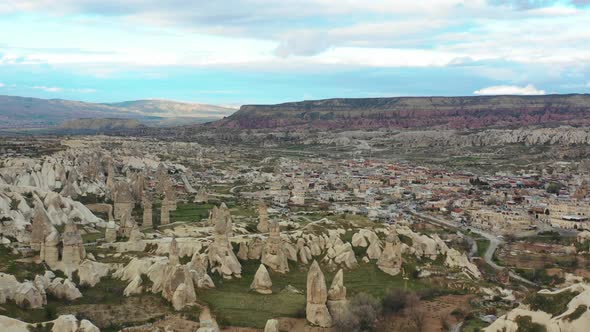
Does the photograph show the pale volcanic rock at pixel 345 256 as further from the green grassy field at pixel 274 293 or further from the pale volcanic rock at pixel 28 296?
the pale volcanic rock at pixel 28 296

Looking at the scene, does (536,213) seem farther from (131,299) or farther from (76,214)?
Answer: (131,299)

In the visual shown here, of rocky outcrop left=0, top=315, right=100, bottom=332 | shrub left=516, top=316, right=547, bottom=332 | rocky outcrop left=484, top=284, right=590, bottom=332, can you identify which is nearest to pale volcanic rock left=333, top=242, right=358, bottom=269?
rocky outcrop left=484, top=284, right=590, bottom=332

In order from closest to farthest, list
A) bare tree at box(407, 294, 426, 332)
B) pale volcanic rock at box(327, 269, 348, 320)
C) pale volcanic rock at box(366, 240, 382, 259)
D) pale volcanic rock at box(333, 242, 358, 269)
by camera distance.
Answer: pale volcanic rock at box(327, 269, 348, 320)
bare tree at box(407, 294, 426, 332)
pale volcanic rock at box(333, 242, 358, 269)
pale volcanic rock at box(366, 240, 382, 259)

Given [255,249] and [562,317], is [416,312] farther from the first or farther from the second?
[255,249]

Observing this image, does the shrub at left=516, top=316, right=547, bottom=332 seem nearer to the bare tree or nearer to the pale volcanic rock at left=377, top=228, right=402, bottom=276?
the bare tree

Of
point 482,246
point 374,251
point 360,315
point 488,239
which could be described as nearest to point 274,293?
point 360,315

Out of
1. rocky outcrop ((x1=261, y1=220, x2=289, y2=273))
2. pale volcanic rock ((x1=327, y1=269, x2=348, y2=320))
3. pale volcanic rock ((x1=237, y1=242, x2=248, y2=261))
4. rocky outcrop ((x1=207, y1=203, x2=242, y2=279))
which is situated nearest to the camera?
pale volcanic rock ((x1=327, y1=269, x2=348, y2=320))

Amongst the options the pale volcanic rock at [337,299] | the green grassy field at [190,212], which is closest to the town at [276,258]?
the pale volcanic rock at [337,299]

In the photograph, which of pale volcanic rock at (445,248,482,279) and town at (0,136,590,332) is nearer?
town at (0,136,590,332)
